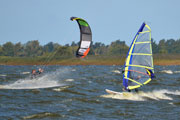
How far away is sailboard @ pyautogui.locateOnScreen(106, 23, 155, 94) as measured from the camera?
70.3 ft

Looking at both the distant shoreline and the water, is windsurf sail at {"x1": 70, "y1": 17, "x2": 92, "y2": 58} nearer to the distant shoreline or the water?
the water

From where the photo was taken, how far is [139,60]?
21.6 metres

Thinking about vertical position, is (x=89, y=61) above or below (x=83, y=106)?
above

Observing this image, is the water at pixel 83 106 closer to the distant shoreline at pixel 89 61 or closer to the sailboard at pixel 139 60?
the sailboard at pixel 139 60

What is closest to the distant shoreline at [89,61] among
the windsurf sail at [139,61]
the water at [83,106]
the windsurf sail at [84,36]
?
the windsurf sail at [84,36]

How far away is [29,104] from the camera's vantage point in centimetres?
1909

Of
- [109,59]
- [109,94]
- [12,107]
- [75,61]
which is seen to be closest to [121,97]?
[109,94]

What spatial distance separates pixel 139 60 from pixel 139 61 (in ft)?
0.25

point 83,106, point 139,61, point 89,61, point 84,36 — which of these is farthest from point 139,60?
point 89,61

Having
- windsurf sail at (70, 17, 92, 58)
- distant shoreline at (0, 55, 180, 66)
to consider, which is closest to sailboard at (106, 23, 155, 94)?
windsurf sail at (70, 17, 92, 58)

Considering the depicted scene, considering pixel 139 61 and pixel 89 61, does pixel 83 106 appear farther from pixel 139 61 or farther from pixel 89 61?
pixel 89 61

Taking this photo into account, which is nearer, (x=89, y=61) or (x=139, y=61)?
(x=139, y=61)

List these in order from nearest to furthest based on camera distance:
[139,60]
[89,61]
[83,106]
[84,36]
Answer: [83,106] < [139,60] < [84,36] < [89,61]

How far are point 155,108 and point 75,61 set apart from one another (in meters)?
87.8
